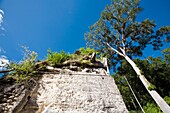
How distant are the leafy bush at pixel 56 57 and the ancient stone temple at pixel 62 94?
0.47 metres

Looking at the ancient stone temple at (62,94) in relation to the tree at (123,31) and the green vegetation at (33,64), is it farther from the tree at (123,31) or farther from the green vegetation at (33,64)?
the tree at (123,31)

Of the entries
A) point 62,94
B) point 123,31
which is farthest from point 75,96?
point 123,31

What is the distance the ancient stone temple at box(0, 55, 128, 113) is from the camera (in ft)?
10.8

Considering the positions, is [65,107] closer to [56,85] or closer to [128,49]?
[56,85]

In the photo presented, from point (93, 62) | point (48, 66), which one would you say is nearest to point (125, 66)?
point (93, 62)

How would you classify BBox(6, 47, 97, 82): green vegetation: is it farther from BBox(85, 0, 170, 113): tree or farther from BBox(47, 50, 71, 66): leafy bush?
BBox(85, 0, 170, 113): tree

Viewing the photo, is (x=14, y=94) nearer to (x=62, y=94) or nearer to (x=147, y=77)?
(x=62, y=94)

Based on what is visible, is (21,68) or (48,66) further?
(48,66)

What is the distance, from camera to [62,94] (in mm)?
3686

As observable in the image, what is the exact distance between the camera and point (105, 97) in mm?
3789

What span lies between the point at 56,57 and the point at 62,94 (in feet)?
5.80

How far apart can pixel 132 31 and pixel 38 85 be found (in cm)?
1135

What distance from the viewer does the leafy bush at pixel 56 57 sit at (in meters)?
5.01

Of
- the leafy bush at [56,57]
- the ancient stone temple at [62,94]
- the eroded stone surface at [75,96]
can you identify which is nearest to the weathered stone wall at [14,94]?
the ancient stone temple at [62,94]
